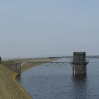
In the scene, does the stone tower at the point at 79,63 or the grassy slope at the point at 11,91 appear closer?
the grassy slope at the point at 11,91

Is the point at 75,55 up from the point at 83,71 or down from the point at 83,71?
up

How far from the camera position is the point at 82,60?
303 feet

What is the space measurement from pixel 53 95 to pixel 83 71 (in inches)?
1727

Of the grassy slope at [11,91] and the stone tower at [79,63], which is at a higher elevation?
the stone tower at [79,63]

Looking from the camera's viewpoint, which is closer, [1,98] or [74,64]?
[1,98]

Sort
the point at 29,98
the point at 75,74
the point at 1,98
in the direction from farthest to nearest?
the point at 75,74 → the point at 29,98 → the point at 1,98

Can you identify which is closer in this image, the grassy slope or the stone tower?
the grassy slope

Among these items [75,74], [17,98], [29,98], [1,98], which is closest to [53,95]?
[29,98]

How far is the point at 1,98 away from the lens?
1551 inches

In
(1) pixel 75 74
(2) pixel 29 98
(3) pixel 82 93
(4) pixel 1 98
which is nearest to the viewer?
(4) pixel 1 98

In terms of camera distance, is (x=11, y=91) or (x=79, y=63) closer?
(x=11, y=91)

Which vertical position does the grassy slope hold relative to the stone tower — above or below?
below

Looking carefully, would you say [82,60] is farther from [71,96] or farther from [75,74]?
[71,96]

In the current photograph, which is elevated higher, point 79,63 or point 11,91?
point 79,63
